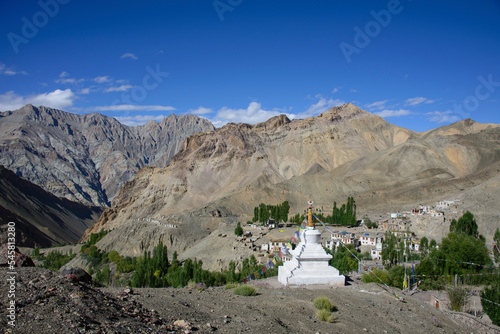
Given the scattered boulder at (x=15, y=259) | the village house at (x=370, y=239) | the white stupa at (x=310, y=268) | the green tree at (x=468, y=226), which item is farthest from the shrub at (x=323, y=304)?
the village house at (x=370, y=239)

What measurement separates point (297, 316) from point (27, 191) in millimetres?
176874

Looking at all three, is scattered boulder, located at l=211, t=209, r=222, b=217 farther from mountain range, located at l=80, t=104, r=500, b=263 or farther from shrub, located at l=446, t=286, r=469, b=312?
shrub, located at l=446, t=286, r=469, b=312

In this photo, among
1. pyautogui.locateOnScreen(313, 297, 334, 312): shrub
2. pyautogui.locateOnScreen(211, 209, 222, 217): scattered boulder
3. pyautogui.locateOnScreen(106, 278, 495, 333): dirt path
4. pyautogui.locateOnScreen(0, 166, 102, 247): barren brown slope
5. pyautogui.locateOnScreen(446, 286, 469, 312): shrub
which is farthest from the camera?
pyautogui.locateOnScreen(0, 166, 102, 247): barren brown slope

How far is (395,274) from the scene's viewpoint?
1123 inches

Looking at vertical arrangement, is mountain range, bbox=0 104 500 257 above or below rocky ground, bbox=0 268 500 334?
above

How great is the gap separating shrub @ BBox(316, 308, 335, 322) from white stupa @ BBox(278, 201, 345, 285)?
656 centimetres

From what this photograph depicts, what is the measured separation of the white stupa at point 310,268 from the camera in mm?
19844

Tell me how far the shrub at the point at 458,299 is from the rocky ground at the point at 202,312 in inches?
96.2

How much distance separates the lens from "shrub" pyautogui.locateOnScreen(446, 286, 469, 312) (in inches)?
781

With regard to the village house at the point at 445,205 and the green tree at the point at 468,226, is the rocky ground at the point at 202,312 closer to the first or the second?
the green tree at the point at 468,226

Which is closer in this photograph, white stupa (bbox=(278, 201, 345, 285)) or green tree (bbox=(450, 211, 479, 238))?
white stupa (bbox=(278, 201, 345, 285))

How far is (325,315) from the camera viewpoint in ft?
42.6

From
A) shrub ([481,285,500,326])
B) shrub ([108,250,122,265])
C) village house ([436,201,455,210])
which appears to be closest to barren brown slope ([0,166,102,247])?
shrub ([108,250,122,265])

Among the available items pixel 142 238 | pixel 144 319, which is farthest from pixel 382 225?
pixel 144 319
